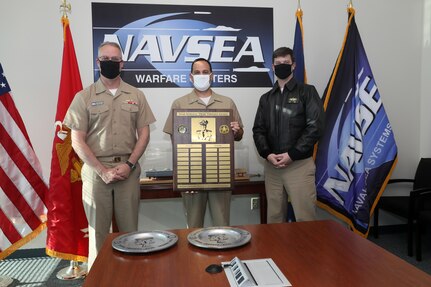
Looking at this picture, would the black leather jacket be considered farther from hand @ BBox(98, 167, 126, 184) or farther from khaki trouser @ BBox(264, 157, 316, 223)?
hand @ BBox(98, 167, 126, 184)


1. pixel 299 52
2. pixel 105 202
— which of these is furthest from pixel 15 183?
pixel 299 52

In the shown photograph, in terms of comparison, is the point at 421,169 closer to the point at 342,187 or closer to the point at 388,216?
the point at 388,216

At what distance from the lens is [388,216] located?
3.90 metres

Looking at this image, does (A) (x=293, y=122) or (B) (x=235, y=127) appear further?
(A) (x=293, y=122)

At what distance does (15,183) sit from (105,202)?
86cm

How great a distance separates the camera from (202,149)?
7.96 ft

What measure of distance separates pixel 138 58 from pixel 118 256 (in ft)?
7.88

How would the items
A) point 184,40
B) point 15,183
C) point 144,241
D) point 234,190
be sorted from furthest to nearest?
point 184,40
point 234,190
point 15,183
point 144,241

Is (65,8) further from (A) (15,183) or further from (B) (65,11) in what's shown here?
(A) (15,183)

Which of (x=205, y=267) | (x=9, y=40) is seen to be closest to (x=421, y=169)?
(x=205, y=267)

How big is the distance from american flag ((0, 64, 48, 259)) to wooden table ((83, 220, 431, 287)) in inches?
64.2

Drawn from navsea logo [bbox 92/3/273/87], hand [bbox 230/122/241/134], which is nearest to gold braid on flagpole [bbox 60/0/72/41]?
navsea logo [bbox 92/3/273/87]

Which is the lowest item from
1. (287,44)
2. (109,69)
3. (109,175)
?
(109,175)

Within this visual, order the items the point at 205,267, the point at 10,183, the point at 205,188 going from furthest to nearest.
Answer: the point at 10,183
the point at 205,188
the point at 205,267
